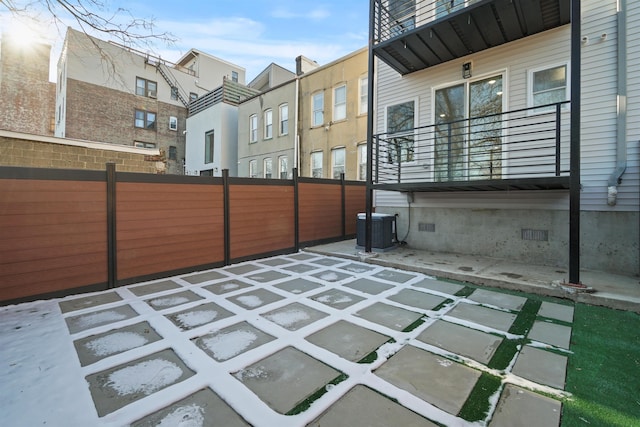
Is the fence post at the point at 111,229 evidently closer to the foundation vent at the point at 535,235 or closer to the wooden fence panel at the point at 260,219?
the wooden fence panel at the point at 260,219

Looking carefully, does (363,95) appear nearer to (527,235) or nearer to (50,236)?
(527,235)

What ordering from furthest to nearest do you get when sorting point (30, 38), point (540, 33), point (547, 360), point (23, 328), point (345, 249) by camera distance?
point (345, 249) → point (540, 33) → point (30, 38) → point (23, 328) → point (547, 360)

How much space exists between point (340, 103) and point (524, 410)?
11.5m

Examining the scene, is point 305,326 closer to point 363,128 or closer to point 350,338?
point 350,338

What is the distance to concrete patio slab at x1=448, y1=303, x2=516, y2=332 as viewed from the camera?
328cm

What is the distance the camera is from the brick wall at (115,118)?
61.0 feet

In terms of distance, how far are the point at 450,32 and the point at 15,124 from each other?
2978cm

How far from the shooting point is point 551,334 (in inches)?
120

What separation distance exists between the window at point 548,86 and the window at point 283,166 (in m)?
10.1

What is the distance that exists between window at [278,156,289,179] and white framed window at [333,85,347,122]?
337cm

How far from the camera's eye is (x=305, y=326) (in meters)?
3.19

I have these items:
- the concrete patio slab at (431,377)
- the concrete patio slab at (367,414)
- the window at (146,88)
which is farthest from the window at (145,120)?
the concrete patio slab at (367,414)

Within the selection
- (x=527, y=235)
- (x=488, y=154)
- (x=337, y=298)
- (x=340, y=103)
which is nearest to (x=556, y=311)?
(x=527, y=235)

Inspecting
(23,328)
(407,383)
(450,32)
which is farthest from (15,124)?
(407,383)
